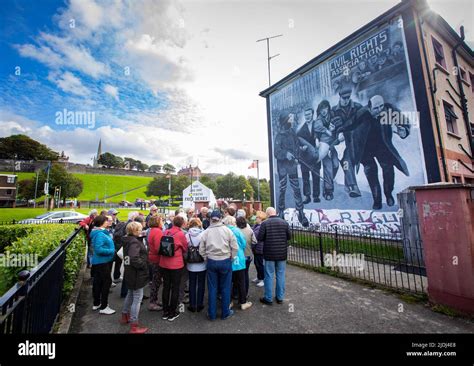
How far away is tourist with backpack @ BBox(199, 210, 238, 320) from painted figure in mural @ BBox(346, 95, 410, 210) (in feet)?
32.2

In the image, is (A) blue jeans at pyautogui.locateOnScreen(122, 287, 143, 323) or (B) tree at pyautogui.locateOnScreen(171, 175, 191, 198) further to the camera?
(B) tree at pyautogui.locateOnScreen(171, 175, 191, 198)

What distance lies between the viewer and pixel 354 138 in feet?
39.5

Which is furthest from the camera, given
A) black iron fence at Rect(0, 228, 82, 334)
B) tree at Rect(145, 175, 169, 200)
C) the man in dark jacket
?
tree at Rect(145, 175, 169, 200)

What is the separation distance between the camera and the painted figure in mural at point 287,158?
1526 centimetres

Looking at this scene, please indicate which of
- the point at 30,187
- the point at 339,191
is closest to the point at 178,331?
the point at 339,191

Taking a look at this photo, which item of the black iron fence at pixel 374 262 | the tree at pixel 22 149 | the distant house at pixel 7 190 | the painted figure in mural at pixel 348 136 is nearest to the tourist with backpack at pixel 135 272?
the black iron fence at pixel 374 262

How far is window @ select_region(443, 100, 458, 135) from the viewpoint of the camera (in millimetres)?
11159

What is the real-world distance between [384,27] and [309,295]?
13.8 m

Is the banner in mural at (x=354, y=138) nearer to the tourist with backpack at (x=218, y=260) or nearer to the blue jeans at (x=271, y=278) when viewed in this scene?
the blue jeans at (x=271, y=278)

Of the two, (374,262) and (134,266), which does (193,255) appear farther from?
(374,262)

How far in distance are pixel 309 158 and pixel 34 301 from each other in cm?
1427

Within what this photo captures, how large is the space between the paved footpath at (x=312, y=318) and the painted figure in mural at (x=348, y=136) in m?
7.75

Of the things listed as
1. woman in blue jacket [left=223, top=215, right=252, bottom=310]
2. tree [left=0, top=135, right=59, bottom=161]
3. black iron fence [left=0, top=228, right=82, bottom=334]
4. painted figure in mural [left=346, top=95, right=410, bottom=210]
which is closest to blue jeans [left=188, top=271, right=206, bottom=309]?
→ woman in blue jacket [left=223, top=215, right=252, bottom=310]

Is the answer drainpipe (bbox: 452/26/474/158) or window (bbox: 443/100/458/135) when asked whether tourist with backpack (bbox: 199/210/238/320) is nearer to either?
window (bbox: 443/100/458/135)
